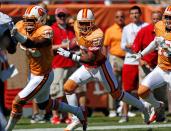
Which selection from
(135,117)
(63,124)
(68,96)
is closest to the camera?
(68,96)

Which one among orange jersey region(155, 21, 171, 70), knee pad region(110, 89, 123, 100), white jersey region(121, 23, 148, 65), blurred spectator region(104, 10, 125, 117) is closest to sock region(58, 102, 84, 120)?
knee pad region(110, 89, 123, 100)

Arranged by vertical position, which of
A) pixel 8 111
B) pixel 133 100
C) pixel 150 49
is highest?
pixel 150 49

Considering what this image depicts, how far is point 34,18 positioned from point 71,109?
1202 millimetres

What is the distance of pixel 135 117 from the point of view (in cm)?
1130

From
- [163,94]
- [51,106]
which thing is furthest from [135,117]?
[51,106]

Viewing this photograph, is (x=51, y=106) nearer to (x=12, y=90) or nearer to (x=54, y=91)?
(x=54, y=91)

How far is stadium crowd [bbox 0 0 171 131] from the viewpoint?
8.16m

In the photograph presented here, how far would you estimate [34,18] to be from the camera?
328 inches

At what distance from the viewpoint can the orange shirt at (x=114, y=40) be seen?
11352 mm

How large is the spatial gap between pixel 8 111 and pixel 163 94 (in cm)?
267

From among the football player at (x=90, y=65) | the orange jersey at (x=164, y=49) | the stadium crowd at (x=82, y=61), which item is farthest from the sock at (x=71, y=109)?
the orange jersey at (x=164, y=49)

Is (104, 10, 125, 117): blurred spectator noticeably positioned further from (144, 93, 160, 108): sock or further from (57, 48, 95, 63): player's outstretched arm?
(57, 48, 95, 63): player's outstretched arm

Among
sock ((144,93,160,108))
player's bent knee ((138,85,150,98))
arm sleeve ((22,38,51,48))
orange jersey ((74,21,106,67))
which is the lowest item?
sock ((144,93,160,108))

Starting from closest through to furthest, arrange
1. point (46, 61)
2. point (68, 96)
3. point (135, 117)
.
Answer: point (46, 61)
point (68, 96)
point (135, 117)
